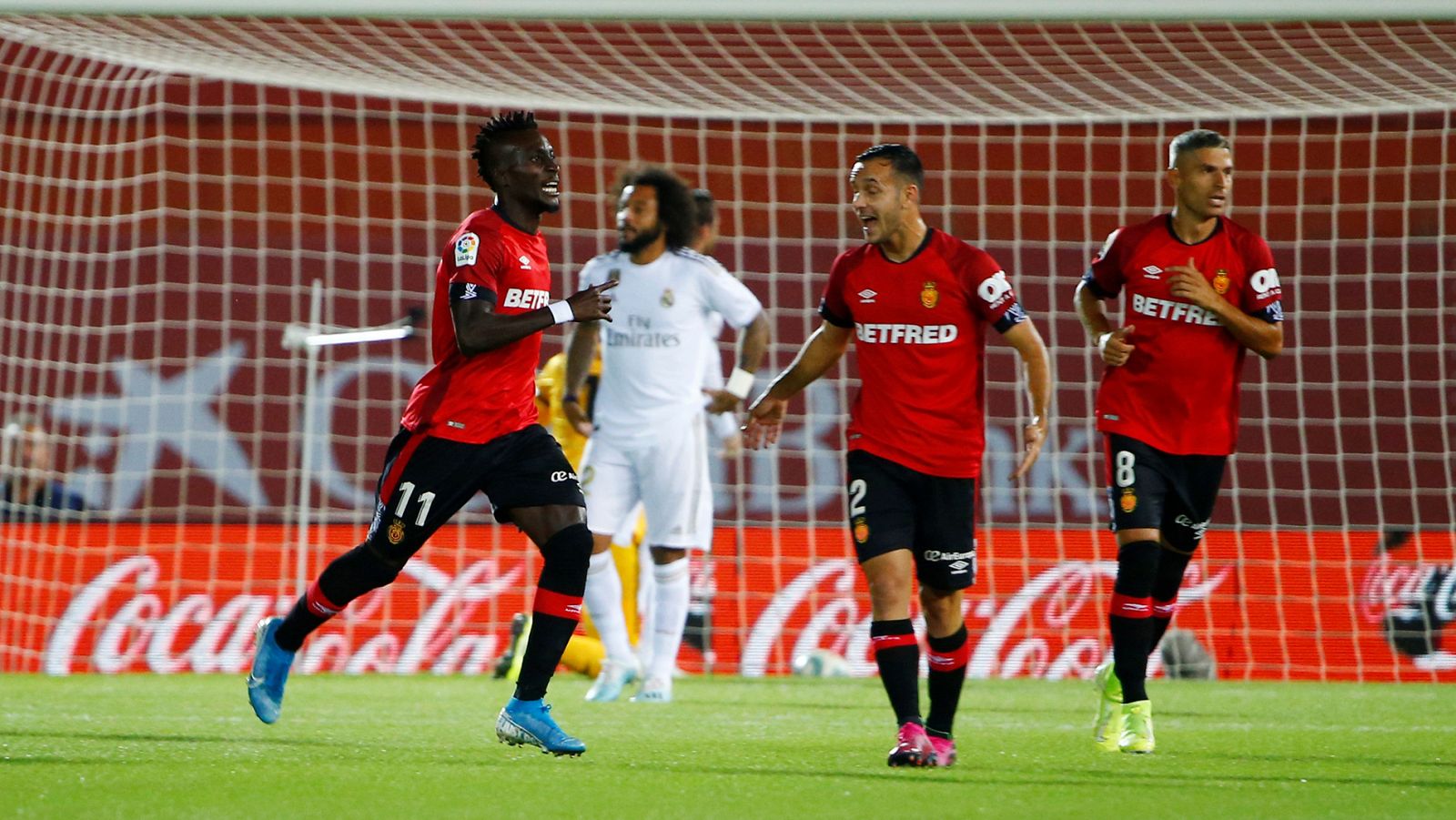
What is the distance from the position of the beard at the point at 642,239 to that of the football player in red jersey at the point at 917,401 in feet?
8.89

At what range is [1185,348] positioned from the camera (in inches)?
223

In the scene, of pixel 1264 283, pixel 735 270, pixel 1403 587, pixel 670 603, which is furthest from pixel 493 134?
pixel 735 270

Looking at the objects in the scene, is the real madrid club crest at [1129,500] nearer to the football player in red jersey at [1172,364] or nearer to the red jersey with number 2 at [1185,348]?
the football player in red jersey at [1172,364]

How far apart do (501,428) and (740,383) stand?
2.69 metres

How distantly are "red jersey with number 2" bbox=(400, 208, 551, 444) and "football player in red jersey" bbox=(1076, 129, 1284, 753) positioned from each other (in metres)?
1.82

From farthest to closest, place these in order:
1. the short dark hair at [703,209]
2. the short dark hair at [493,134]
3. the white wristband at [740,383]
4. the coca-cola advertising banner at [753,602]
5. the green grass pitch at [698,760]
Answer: the coca-cola advertising banner at [753,602] < the short dark hair at [703,209] < the white wristband at [740,383] < the short dark hair at [493,134] < the green grass pitch at [698,760]

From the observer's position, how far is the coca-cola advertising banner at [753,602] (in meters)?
10.8

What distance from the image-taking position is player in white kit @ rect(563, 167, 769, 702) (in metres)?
7.80

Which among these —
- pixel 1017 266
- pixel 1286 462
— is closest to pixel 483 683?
pixel 1017 266

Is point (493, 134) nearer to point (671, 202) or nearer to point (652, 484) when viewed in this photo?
point (671, 202)

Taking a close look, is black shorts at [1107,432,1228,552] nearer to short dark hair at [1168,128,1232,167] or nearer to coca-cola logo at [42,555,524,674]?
short dark hair at [1168,128,1232,167]

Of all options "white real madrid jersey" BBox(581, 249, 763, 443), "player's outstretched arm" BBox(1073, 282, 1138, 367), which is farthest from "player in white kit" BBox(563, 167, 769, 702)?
"player's outstretched arm" BBox(1073, 282, 1138, 367)

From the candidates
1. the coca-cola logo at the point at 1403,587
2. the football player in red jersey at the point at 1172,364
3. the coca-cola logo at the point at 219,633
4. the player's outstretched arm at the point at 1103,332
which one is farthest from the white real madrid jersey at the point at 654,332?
the coca-cola logo at the point at 1403,587

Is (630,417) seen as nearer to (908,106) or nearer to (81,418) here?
(908,106)
